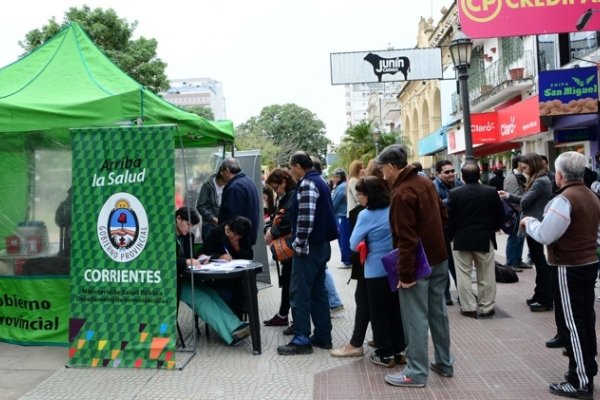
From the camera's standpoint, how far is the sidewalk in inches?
183

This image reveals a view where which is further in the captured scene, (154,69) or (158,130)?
(154,69)

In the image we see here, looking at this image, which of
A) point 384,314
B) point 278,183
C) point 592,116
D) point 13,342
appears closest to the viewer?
point 384,314

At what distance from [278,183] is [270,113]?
68871 millimetres

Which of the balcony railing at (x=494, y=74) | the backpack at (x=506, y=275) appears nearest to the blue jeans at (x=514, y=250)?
the backpack at (x=506, y=275)

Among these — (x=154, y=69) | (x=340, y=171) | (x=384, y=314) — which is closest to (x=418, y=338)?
(x=384, y=314)

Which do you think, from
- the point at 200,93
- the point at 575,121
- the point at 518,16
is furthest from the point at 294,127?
the point at 200,93

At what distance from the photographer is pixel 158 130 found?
5.34m

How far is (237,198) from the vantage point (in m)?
7.00

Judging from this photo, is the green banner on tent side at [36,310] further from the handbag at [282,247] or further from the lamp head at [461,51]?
the lamp head at [461,51]

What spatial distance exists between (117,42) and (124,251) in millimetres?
21779

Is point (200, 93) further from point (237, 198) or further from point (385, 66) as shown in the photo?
point (237, 198)

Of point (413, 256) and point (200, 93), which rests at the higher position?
point (200, 93)

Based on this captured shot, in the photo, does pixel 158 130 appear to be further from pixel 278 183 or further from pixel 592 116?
pixel 592 116

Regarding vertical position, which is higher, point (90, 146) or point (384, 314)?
point (90, 146)
